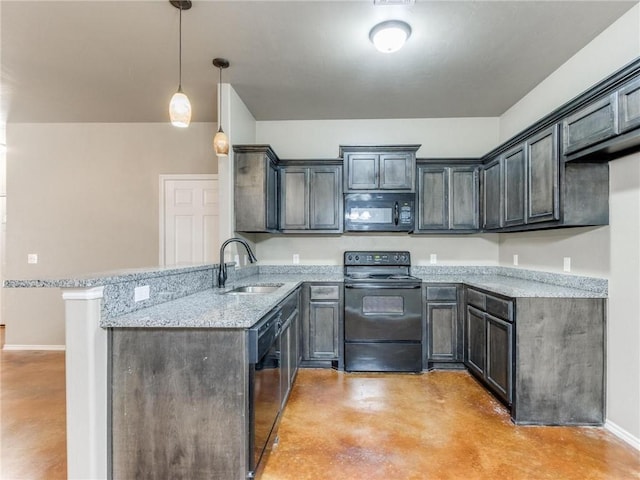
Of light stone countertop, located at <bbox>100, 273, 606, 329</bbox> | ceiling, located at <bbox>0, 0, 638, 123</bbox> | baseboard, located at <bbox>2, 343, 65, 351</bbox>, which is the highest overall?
ceiling, located at <bbox>0, 0, 638, 123</bbox>

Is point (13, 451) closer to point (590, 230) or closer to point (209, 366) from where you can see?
point (209, 366)

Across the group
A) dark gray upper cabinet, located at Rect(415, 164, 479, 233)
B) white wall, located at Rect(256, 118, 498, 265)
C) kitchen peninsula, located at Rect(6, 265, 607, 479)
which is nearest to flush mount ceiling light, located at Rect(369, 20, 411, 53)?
dark gray upper cabinet, located at Rect(415, 164, 479, 233)

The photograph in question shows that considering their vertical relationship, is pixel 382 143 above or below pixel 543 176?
above

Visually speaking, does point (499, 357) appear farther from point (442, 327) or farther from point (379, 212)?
point (379, 212)

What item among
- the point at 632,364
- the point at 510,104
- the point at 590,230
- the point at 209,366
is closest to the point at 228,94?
the point at 209,366

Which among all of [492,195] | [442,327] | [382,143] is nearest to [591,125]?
[492,195]

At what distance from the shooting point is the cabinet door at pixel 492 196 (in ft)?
10.6

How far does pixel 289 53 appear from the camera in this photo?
2.62 m

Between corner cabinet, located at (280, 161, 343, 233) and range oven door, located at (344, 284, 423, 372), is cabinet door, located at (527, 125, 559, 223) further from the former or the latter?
corner cabinet, located at (280, 161, 343, 233)

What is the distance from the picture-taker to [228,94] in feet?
10.3

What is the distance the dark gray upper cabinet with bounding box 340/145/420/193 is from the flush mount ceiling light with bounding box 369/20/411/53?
133 centimetres

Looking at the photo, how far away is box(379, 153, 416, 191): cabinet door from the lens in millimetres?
3570

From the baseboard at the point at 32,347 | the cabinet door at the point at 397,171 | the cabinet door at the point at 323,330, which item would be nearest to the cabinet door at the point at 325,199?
the cabinet door at the point at 397,171

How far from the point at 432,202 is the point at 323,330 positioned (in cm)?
191
